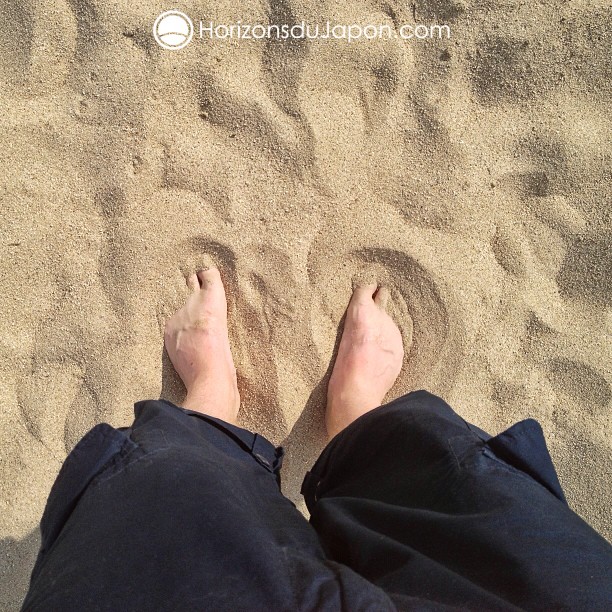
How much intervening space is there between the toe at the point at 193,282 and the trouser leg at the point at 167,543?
0.54m

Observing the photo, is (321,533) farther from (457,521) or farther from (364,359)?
(364,359)

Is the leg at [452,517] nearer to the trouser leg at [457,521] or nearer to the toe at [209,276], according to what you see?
the trouser leg at [457,521]

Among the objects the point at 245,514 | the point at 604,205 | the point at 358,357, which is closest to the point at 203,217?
the point at 358,357

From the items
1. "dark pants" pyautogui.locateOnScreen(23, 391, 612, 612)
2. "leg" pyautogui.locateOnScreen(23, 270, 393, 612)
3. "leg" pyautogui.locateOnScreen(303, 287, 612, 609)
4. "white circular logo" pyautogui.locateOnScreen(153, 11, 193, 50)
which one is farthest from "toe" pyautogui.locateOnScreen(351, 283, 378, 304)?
"white circular logo" pyautogui.locateOnScreen(153, 11, 193, 50)

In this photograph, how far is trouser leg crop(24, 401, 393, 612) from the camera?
1.92 ft

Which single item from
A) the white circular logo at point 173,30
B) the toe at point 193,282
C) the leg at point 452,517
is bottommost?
the leg at point 452,517

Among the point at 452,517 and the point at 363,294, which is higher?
the point at 363,294

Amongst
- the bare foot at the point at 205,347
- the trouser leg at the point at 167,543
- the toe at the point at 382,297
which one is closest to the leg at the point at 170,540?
the trouser leg at the point at 167,543

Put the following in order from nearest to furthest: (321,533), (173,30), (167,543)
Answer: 1. (167,543)
2. (321,533)
3. (173,30)

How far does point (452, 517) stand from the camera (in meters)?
0.71

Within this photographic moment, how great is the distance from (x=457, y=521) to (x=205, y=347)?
73 cm

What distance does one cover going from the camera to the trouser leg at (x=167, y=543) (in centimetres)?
58

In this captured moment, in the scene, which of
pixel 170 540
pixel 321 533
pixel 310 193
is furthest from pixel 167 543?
pixel 310 193

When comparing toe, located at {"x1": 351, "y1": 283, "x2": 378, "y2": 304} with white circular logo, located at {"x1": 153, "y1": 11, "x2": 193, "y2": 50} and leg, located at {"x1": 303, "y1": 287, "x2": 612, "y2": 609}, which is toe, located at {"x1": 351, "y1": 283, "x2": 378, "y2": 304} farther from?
white circular logo, located at {"x1": 153, "y1": 11, "x2": 193, "y2": 50}
